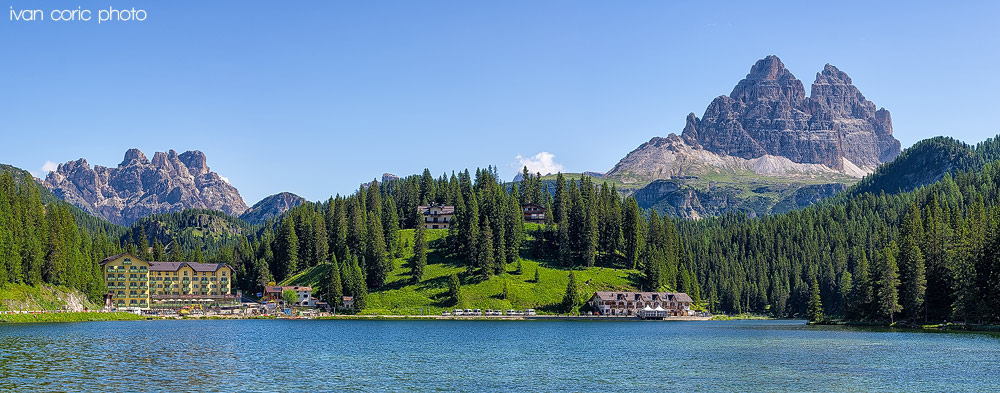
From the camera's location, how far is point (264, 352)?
83438mm

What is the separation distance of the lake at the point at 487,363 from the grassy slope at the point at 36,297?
34.0m

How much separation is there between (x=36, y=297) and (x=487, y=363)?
10632cm

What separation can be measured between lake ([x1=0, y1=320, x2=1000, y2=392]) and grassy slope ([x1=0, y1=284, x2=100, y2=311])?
1338 inches

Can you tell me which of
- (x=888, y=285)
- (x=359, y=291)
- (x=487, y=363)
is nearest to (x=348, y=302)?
(x=359, y=291)

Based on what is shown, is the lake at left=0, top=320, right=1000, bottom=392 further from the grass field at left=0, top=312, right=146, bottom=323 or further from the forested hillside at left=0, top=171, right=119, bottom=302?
the forested hillside at left=0, top=171, right=119, bottom=302

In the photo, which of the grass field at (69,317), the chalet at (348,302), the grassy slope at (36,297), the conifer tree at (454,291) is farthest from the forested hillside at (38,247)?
the conifer tree at (454,291)

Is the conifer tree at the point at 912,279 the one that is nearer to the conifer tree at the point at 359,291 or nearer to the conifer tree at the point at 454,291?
the conifer tree at the point at 454,291

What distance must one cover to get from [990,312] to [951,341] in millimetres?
26140

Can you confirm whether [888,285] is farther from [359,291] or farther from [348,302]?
[348,302]

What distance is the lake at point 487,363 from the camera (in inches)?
2277

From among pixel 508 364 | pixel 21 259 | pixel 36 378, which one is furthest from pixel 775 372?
pixel 21 259

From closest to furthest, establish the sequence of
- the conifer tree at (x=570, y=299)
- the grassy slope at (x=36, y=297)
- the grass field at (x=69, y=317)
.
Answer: the grass field at (x=69, y=317) < the grassy slope at (x=36, y=297) < the conifer tree at (x=570, y=299)

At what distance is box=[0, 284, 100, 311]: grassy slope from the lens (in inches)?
5384

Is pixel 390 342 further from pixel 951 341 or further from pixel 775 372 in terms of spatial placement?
pixel 951 341
